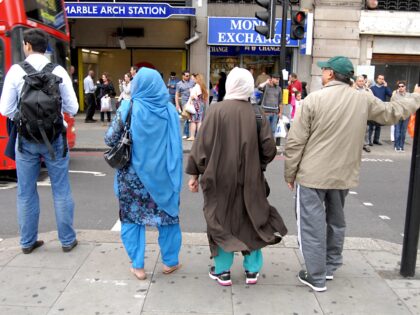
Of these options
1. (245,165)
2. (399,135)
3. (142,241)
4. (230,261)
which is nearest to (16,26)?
(142,241)

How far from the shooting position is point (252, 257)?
11.5ft

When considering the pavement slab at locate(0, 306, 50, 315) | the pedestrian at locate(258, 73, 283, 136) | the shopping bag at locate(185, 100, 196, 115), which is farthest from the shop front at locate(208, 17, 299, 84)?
the pavement slab at locate(0, 306, 50, 315)

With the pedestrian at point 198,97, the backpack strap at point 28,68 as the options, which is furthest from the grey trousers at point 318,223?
the pedestrian at point 198,97

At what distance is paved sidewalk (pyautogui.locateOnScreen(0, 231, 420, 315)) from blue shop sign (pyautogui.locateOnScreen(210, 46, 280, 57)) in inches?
516

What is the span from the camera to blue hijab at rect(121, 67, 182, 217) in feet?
10.8

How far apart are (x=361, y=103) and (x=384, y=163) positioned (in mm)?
7077

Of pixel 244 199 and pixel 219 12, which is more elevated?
pixel 219 12

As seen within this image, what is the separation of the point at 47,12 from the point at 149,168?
17.2 ft

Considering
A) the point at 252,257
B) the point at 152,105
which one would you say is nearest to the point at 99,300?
the point at 252,257

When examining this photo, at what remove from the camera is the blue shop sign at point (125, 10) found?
47.7ft

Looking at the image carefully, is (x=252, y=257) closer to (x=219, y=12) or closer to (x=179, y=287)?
(x=179, y=287)

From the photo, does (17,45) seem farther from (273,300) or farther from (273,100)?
(273,100)

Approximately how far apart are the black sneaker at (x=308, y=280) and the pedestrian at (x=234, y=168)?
1.48 ft

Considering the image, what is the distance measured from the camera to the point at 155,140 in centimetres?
337
